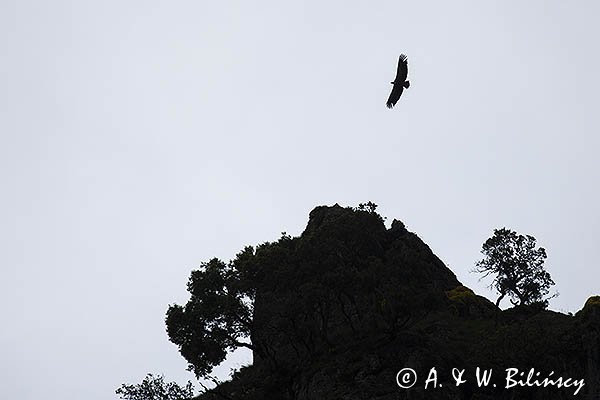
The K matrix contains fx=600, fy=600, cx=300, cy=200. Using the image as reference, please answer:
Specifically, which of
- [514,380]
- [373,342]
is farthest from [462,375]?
[373,342]

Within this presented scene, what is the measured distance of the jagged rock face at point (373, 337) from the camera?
4269 centimetres

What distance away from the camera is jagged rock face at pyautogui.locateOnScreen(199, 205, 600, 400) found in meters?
42.7

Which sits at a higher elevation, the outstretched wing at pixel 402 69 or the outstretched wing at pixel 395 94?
the outstretched wing at pixel 402 69

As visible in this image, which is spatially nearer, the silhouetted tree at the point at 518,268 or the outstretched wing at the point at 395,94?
the outstretched wing at the point at 395,94

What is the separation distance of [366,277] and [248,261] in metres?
10.2

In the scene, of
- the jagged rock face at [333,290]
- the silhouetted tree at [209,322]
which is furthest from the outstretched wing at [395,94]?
the silhouetted tree at [209,322]

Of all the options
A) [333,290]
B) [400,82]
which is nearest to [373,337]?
[333,290]

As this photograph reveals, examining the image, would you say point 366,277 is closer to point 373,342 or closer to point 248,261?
point 373,342

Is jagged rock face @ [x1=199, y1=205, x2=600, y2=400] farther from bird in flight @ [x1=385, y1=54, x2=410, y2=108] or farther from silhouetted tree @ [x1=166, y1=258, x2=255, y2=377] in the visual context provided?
bird in flight @ [x1=385, y1=54, x2=410, y2=108]

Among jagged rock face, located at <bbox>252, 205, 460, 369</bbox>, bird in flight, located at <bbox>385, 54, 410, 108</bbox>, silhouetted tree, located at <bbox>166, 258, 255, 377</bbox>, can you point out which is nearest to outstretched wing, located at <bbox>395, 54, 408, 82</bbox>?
bird in flight, located at <bbox>385, 54, 410, 108</bbox>

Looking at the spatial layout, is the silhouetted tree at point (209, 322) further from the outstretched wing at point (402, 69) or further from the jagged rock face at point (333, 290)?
the outstretched wing at point (402, 69)

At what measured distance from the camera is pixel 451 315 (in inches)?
2351

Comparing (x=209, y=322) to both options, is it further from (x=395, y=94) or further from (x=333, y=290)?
(x=395, y=94)

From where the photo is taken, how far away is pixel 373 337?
47938 millimetres
